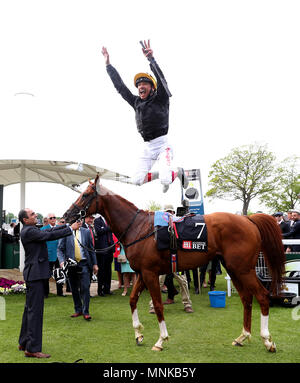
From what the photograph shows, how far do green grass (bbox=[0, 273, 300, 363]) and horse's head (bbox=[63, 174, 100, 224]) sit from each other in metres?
1.74

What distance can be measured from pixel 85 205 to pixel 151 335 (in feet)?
7.18

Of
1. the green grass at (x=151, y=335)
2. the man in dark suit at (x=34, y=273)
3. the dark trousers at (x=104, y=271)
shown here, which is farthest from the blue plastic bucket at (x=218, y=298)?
the man in dark suit at (x=34, y=273)

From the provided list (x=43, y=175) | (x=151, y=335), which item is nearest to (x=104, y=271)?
(x=151, y=335)

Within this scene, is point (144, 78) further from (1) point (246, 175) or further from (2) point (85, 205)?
(1) point (246, 175)

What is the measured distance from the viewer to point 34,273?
4.54 meters

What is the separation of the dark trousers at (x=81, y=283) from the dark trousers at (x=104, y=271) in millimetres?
1918

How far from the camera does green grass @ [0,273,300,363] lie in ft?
14.0

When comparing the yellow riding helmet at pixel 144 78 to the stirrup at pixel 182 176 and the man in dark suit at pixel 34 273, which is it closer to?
the stirrup at pixel 182 176

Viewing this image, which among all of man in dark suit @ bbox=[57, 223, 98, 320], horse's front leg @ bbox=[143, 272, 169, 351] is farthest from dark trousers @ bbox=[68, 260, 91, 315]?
horse's front leg @ bbox=[143, 272, 169, 351]

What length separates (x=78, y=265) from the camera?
658 centimetres

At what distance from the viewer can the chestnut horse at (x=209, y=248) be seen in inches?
185
